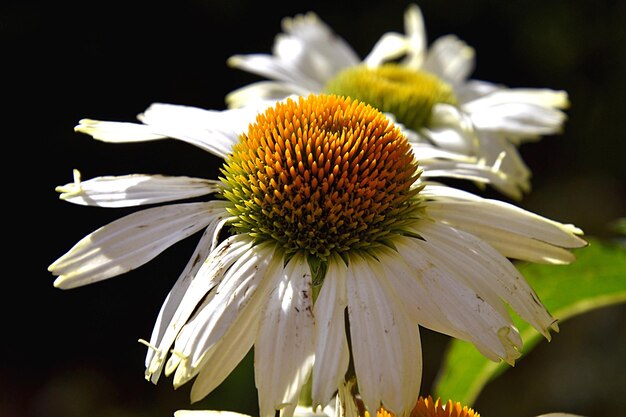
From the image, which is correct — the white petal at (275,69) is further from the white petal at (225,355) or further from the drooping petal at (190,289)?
the white petal at (225,355)

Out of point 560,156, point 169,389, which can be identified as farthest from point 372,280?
point 560,156

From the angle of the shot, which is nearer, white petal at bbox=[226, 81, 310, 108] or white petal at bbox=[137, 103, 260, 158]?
white petal at bbox=[137, 103, 260, 158]

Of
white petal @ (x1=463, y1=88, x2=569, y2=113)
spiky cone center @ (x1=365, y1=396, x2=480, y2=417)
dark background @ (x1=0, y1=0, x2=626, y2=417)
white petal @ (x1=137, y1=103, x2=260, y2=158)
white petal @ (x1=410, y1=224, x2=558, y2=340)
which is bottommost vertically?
dark background @ (x1=0, y1=0, x2=626, y2=417)

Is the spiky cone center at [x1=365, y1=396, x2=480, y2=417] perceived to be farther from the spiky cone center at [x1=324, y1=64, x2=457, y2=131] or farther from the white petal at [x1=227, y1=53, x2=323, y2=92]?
the white petal at [x1=227, y1=53, x2=323, y2=92]

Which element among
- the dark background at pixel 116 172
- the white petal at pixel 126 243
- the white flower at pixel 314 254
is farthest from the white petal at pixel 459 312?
the dark background at pixel 116 172

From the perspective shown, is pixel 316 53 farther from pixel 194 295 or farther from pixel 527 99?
pixel 194 295

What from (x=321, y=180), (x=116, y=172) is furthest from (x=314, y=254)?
(x=116, y=172)

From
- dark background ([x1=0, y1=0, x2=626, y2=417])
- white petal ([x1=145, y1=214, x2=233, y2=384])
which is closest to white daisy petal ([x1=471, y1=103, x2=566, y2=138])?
white petal ([x1=145, y1=214, x2=233, y2=384])
